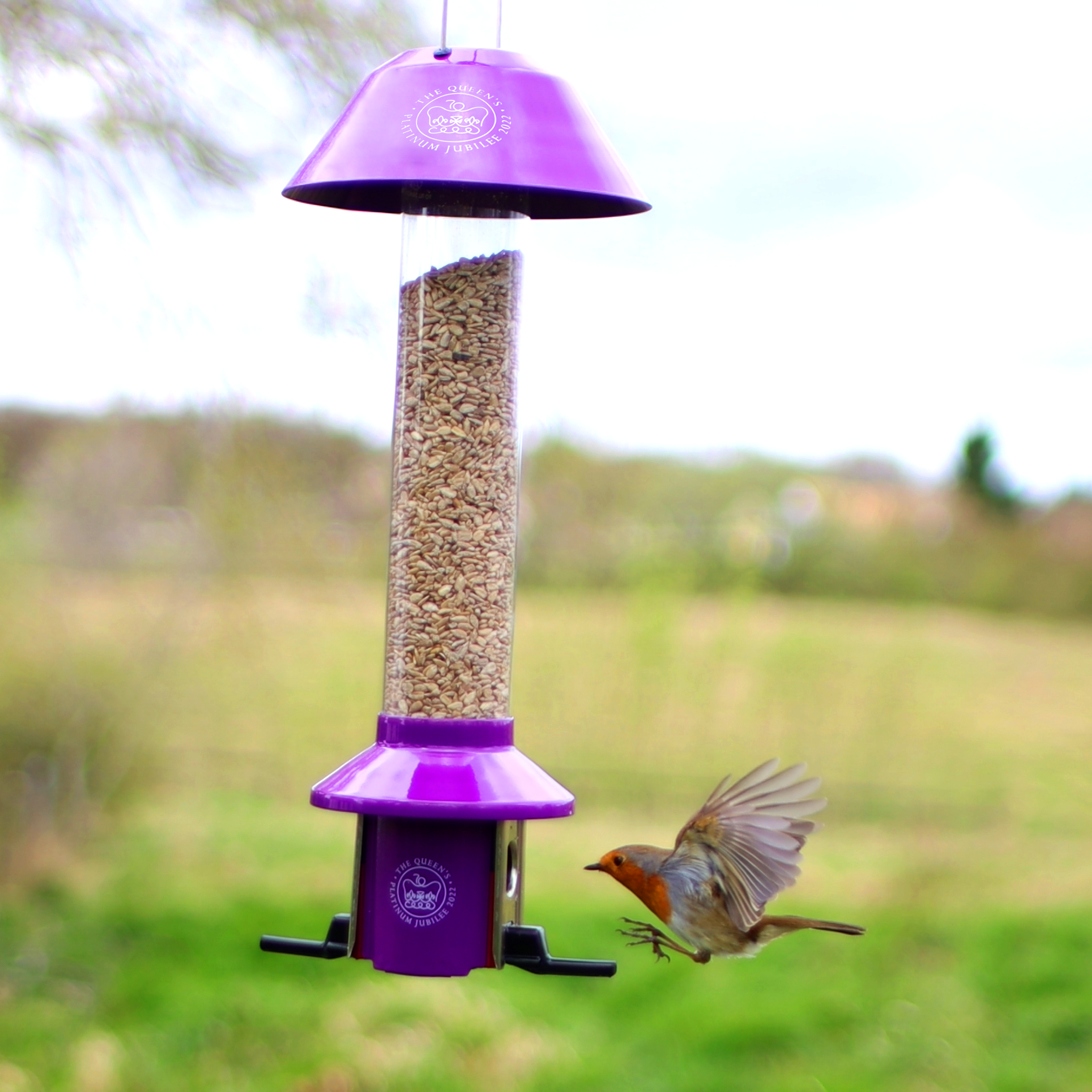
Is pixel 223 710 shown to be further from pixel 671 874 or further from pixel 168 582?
pixel 671 874

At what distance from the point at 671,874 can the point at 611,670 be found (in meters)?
8.22

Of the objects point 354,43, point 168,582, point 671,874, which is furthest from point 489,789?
point 168,582

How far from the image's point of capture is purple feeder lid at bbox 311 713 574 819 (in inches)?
103

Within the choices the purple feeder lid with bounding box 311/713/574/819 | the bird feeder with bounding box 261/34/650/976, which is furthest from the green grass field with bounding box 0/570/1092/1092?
the purple feeder lid with bounding box 311/713/574/819

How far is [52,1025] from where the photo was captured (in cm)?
837

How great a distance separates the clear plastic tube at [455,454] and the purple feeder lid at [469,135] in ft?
0.97

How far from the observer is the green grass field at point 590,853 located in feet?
25.6

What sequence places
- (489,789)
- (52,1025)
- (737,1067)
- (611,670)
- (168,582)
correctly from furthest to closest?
1. (611,670)
2. (168,582)
3. (52,1025)
4. (737,1067)
5. (489,789)

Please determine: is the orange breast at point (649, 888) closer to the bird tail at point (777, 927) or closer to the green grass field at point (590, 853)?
the bird tail at point (777, 927)

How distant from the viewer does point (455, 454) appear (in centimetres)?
304

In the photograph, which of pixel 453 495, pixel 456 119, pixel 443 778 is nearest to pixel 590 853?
pixel 453 495

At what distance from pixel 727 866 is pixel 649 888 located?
0.54ft

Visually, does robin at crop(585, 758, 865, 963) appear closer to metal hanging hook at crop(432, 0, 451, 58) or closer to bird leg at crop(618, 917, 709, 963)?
bird leg at crop(618, 917, 709, 963)

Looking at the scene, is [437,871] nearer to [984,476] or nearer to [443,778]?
[443,778]
